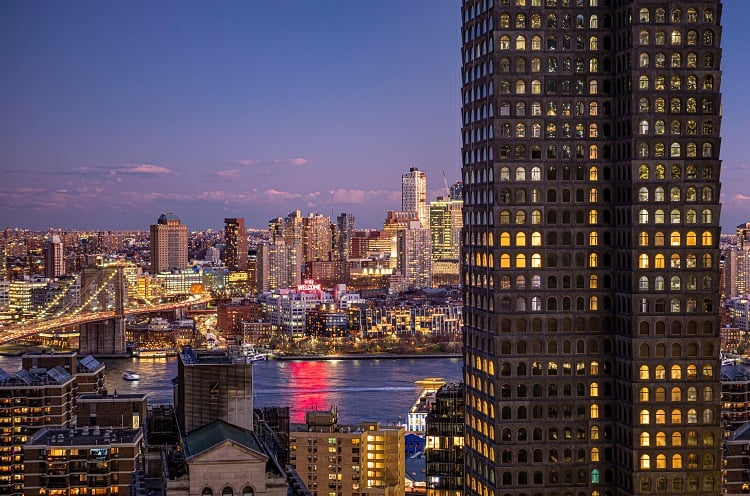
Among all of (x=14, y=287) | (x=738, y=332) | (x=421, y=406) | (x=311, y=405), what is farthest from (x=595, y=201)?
(x=14, y=287)

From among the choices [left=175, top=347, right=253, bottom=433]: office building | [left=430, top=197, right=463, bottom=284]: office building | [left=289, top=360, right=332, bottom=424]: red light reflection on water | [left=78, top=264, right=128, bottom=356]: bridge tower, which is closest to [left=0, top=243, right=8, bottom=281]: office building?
[left=78, top=264, right=128, bottom=356]: bridge tower

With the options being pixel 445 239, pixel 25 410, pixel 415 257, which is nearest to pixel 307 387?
pixel 25 410

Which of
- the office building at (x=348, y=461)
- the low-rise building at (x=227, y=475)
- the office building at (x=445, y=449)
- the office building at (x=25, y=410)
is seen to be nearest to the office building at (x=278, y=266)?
the office building at (x=25, y=410)

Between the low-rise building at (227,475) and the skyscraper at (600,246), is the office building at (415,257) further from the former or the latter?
the low-rise building at (227,475)

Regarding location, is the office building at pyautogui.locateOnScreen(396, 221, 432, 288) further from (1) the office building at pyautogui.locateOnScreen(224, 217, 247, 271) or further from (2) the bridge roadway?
(2) the bridge roadway

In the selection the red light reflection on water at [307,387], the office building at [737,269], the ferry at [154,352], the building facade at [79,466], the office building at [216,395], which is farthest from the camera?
the office building at [737,269]

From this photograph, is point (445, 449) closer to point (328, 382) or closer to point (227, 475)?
point (227, 475)
